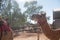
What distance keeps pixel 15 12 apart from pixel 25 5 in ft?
14.8

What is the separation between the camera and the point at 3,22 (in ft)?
15.6

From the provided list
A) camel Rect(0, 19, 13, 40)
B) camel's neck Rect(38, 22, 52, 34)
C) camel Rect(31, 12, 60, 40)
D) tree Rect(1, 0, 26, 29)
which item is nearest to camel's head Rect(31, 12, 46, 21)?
camel Rect(31, 12, 60, 40)

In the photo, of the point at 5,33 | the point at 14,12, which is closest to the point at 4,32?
the point at 5,33

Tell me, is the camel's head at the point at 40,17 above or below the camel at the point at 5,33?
above

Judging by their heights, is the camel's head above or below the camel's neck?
above

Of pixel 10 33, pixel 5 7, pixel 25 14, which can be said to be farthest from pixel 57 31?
pixel 25 14

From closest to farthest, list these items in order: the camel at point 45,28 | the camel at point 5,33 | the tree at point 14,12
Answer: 1. the camel at point 5,33
2. the camel at point 45,28
3. the tree at point 14,12

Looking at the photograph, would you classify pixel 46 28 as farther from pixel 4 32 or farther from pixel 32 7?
pixel 32 7

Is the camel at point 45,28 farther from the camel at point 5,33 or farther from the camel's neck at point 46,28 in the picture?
the camel at point 5,33

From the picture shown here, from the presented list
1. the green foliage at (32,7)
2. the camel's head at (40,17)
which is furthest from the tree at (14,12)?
the camel's head at (40,17)

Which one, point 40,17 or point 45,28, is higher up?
point 40,17

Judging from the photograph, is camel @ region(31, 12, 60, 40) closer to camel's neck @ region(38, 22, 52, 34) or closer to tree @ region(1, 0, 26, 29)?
camel's neck @ region(38, 22, 52, 34)

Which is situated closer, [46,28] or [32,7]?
[46,28]

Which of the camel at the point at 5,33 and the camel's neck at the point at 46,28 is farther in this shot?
the camel's neck at the point at 46,28
